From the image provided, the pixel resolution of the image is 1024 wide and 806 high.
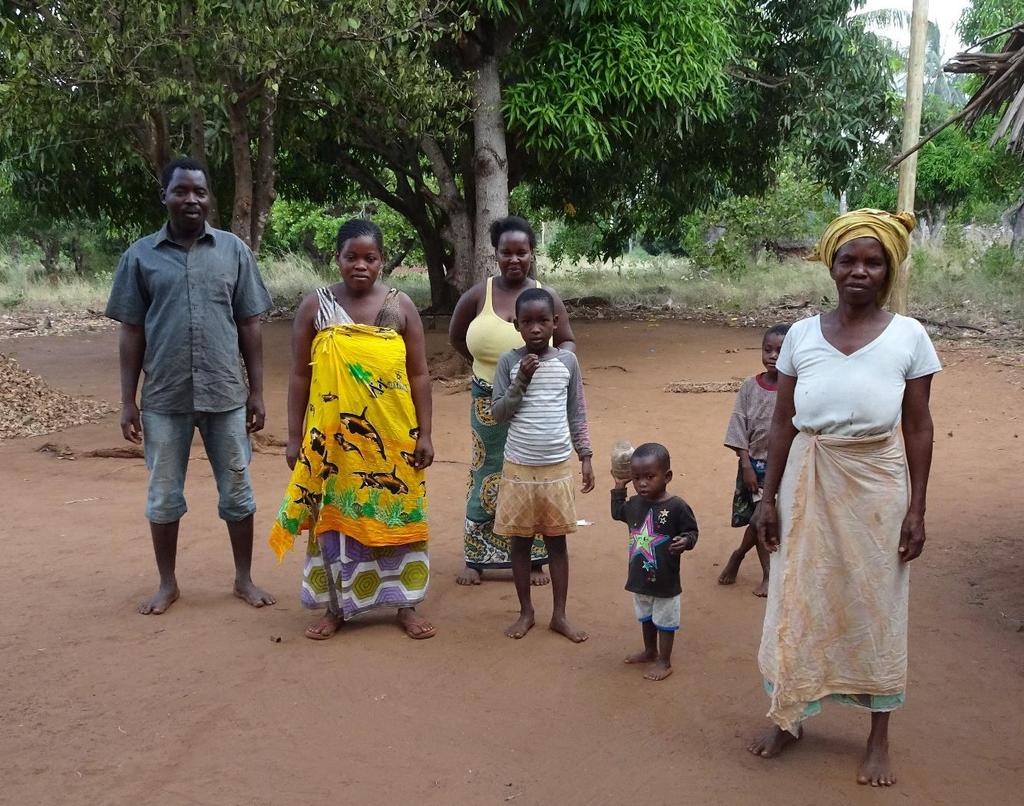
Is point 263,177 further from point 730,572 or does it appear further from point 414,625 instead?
point 730,572

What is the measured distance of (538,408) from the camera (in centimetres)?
396

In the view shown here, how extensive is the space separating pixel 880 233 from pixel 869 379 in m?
0.42

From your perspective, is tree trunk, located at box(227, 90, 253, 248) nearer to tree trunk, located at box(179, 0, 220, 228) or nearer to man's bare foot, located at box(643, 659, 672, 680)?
tree trunk, located at box(179, 0, 220, 228)

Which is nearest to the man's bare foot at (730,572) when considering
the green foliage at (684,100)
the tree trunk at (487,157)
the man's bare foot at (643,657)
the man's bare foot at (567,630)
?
the man's bare foot at (567,630)

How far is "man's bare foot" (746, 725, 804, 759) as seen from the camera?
120 inches

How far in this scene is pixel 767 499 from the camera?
3035 mm

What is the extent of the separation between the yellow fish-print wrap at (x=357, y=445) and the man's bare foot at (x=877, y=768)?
1892 millimetres

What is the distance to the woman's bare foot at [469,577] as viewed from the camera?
477 centimetres

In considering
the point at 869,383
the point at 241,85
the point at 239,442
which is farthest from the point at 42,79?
the point at 869,383

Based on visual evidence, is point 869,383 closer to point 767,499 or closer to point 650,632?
point 767,499

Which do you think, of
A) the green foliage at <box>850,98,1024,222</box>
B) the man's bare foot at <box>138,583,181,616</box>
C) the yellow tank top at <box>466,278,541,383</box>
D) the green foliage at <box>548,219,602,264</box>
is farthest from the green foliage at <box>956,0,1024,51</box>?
the man's bare foot at <box>138,583,181,616</box>

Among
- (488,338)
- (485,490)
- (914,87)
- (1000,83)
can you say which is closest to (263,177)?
(488,338)

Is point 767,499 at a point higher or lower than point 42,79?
lower

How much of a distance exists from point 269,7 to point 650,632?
5.52 m
